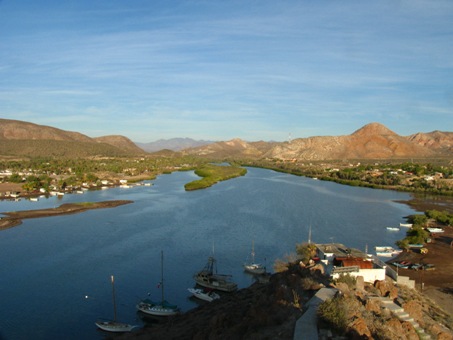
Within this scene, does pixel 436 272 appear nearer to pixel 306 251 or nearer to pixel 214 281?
pixel 306 251

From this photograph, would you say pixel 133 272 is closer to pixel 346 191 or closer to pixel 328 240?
pixel 328 240

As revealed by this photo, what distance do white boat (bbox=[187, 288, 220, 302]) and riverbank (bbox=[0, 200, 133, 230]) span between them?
591 inches

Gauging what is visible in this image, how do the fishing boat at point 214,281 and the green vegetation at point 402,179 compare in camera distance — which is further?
the green vegetation at point 402,179

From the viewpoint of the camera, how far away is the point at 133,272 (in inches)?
652

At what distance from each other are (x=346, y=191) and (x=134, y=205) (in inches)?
896

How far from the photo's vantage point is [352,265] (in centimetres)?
1234

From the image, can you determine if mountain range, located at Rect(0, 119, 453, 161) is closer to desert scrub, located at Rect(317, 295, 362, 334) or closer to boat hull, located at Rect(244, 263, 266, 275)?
boat hull, located at Rect(244, 263, 266, 275)

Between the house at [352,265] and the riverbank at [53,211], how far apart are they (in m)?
19.0

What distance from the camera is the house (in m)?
11.9

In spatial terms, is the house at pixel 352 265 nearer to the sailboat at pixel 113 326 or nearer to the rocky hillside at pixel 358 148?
the sailboat at pixel 113 326

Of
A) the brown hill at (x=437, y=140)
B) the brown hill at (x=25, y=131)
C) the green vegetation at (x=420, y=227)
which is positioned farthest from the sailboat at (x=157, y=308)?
the brown hill at (x=437, y=140)

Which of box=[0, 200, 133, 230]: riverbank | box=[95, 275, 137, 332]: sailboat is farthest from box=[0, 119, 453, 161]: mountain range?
box=[95, 275, 137, 332]: sailboat

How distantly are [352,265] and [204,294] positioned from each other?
4987 mm

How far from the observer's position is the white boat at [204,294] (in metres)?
14.3
